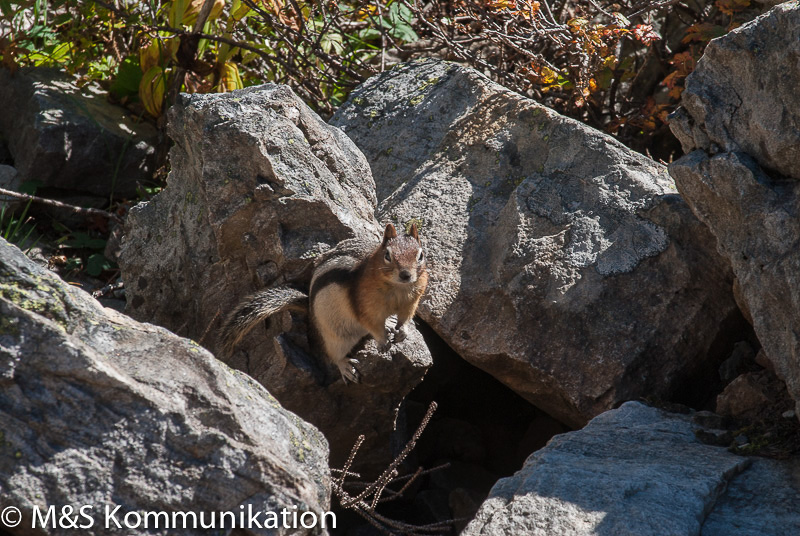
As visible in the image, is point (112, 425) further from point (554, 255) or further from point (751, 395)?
point (751, 395)

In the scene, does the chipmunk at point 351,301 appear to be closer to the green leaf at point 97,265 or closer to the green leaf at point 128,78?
the green leaf at point 97,265

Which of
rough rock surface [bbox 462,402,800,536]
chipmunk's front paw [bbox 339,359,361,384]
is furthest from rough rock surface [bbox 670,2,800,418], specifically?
chipmunk's front paw [bbox 339,359,361,384]

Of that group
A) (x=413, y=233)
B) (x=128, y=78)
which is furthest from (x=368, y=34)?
(x=413, y=233)

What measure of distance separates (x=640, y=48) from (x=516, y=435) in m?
4.08

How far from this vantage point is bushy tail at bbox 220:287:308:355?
14.4ft

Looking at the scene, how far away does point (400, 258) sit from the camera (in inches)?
175

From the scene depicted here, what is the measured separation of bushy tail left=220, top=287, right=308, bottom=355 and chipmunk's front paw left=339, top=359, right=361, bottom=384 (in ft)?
1.26

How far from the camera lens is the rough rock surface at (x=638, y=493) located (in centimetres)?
302

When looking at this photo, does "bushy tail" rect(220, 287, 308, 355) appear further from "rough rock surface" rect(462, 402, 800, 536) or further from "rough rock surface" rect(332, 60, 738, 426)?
"rough rock surface" rect(462, 402, 800, 536)

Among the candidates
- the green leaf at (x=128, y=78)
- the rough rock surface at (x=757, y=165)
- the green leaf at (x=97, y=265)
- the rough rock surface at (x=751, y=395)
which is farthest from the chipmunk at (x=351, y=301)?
the green leaf at (x=128, y=78)

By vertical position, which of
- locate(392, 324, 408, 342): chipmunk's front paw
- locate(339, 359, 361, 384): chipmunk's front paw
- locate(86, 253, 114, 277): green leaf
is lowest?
locate(86, 253, 114, 277): green leaf

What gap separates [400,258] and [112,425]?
6.99 ft

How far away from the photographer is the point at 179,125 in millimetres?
4840

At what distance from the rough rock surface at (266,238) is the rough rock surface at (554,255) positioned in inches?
17.9
